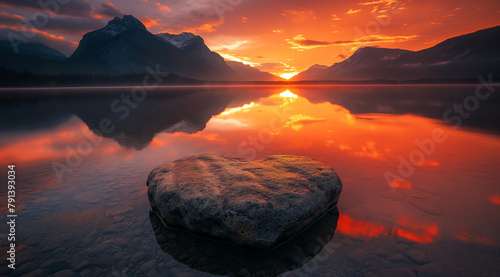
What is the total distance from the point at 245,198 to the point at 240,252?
1.18 m

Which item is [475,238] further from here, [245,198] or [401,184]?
[245,198]

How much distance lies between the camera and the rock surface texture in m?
5.16

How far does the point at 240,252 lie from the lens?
5.04 metres

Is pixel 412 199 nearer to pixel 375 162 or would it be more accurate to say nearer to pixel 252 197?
pixel 375 162

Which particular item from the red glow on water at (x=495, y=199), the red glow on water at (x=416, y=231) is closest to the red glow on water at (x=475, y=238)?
the red glow on water at (x=416, y=231)

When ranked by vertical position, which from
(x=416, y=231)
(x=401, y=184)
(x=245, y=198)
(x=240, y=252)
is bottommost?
(x=240, y=252)

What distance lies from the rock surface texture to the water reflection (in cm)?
18

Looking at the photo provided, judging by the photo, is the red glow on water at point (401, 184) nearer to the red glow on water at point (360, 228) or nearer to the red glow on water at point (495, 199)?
the red glow on water at point (495, 199)

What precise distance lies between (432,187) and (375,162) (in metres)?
2.67

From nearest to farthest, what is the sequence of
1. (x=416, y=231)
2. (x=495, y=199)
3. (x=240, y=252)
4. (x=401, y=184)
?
(x=240, y=252) < (x=416, y=231) < (x=495, y=199) < (x=401, y=184)

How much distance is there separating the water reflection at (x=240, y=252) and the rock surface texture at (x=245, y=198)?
0.18 m

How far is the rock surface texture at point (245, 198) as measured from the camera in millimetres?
5160

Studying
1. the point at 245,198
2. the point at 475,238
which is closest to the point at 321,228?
the point at 245,198

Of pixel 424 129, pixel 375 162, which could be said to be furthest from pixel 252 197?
pixel 424 129
